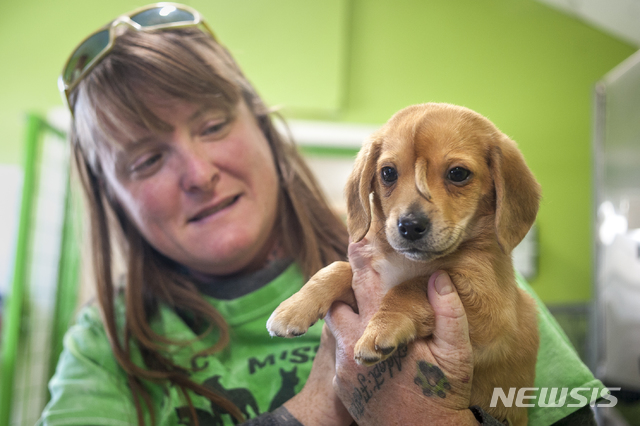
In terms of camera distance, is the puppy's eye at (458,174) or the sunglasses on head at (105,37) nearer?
the puppy's eye at (458,174)

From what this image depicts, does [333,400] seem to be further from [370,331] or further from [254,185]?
[254,185]

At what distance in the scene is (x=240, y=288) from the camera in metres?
1.19

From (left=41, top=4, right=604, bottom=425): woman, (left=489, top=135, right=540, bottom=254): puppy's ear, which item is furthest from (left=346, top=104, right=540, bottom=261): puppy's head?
(left=41, top=4, right=604, bottom=425): woman

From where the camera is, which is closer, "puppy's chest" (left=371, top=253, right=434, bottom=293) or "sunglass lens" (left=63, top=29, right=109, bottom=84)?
"puppy's chest" (left=371, top=253, right=434, bottom=293)

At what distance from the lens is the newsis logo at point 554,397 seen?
731 mm

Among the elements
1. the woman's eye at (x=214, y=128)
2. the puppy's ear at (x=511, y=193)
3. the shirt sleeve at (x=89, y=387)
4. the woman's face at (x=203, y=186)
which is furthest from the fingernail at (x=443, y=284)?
the shirt sleeve at (x=89, y=387)

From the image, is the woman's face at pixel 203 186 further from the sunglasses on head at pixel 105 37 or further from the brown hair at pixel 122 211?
the sunglasses on head at pixel 105 37

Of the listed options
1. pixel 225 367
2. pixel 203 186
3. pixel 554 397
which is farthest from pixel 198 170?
pixel 554 397

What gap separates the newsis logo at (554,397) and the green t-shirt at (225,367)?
8cm

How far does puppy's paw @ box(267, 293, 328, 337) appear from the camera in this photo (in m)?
0.85

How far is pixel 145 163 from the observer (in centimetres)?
116

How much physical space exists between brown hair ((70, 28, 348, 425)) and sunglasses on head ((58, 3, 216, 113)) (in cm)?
2

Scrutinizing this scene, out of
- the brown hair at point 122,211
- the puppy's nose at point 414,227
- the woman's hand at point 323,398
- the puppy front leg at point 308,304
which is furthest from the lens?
the brown hair at point 122,211

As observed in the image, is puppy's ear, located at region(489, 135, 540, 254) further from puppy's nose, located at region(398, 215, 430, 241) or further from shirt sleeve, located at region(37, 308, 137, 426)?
shirt sleeve, located at region(37, 308, 137, 426)
